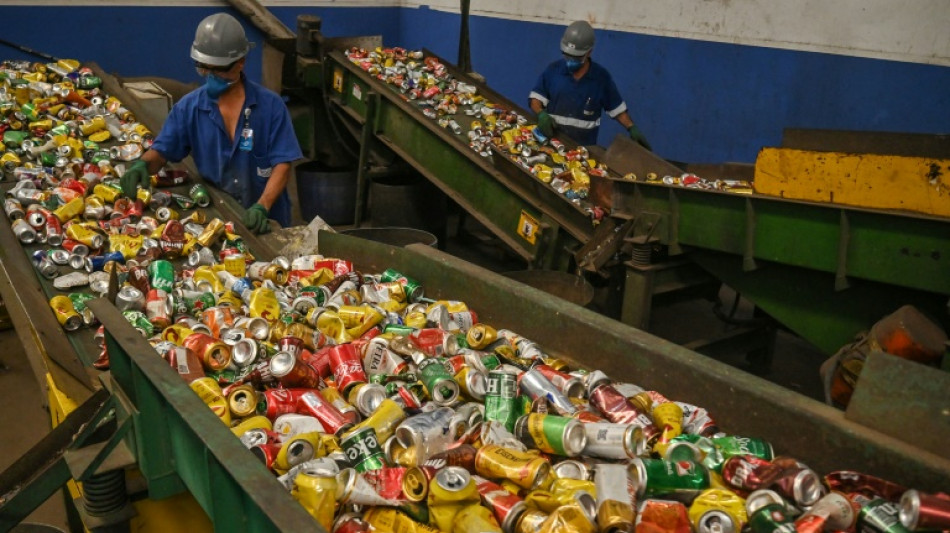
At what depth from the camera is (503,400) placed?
2.27m

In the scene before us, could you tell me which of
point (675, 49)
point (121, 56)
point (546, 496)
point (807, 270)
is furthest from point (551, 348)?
point (121, 56)

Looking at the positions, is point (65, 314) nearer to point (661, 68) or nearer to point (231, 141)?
point (231, 141)

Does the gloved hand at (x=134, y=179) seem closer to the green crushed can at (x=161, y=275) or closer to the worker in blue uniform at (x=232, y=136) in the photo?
the worker in blue uniform at (x=232, y=136)

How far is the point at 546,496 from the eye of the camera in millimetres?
1832

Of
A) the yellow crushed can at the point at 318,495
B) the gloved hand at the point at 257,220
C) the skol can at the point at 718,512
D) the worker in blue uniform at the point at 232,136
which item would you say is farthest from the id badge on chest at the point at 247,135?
the skol can at the point at 718,512

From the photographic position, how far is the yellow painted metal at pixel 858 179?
337 centimetres

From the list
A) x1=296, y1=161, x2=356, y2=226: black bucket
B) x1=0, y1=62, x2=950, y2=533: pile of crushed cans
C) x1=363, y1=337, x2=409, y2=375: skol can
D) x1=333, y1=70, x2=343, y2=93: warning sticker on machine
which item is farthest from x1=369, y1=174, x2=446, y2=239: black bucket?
x1=363, y1=337, x2=409, y2=375: skol can

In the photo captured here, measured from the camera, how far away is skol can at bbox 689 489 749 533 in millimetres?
1733

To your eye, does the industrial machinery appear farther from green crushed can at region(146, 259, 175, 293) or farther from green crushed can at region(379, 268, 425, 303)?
green crushed can at region(146, 259, 175, 293)

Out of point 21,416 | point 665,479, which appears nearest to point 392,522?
point 665,479

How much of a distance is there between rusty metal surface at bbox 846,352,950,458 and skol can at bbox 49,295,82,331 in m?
2.61

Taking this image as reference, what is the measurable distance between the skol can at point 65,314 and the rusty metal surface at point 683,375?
1.27 metres

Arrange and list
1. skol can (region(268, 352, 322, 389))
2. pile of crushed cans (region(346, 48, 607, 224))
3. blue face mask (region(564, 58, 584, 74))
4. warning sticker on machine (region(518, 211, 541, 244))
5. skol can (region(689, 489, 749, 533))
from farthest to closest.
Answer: blue face mask (region(564, 58, 584, 74)), pile of crushed cans (region(346, 48, 607, 224)), warning sticker on machine (region(518, 211, 541, 244)), skol can (region(268, 352, 322, 389)), skol can (region(689, 489, 749, 533))

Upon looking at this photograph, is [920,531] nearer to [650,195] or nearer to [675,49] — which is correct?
[650,195]
